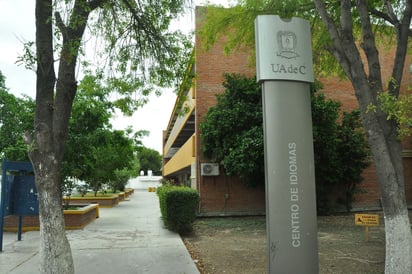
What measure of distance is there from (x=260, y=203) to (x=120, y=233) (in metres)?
6.91

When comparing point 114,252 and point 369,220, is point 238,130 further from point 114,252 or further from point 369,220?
point 114,252

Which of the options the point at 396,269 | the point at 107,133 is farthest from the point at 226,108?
the point at 396,269

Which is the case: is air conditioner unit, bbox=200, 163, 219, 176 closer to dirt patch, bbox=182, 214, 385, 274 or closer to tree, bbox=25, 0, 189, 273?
dirt patch, bbox=182, 214, 385, 274

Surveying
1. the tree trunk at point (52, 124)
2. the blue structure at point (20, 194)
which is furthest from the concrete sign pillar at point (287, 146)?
the blue structure at point (20, 194)

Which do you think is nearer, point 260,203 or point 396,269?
point 396,269

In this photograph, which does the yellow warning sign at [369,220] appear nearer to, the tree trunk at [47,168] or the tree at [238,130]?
the tree at [238,130]

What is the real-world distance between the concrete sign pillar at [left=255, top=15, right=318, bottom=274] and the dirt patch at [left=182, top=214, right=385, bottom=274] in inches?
90.7

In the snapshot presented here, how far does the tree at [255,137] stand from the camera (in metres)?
14.1

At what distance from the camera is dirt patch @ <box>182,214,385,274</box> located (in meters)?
7.84

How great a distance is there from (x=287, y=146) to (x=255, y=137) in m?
8.54

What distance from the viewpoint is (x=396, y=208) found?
239 inches

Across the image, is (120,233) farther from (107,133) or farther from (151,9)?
(151,9)

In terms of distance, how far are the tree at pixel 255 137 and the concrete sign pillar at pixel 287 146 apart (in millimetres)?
8030

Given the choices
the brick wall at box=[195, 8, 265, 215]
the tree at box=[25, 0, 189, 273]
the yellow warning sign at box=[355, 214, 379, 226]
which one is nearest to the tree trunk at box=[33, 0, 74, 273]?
the tree at box=[25, 0, 189, 273]
